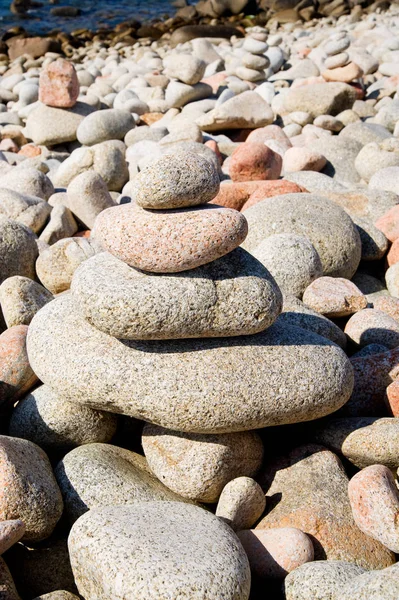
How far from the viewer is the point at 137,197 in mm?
3393

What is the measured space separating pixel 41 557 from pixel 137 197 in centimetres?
181

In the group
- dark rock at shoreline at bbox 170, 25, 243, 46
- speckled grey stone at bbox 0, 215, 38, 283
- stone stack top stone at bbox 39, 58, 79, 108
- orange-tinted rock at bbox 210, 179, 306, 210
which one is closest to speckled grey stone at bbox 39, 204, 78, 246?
speckled grey stone at bbox 0, 215, 38, 283

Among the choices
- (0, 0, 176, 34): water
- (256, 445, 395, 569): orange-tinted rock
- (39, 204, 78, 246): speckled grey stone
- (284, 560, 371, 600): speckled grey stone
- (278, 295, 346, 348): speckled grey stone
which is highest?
(0, 0, 176, 34): water

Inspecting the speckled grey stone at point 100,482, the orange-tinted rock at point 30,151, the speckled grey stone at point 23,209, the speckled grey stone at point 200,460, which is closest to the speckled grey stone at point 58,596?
the speckled grey stone at point 100,482

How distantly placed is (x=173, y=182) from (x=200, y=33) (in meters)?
18.1

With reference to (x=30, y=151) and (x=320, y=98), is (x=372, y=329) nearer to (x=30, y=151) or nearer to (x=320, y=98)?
(x=320, y=98)

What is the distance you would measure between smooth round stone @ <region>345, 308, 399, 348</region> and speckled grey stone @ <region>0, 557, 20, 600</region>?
2.66 m

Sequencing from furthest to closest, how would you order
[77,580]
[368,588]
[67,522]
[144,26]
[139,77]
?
[144,26] < [139,77] < [67,522] < [77,580] < [368,588]

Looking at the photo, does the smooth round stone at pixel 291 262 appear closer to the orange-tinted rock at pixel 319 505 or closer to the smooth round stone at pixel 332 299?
the smooth round stone at pixel 332 299

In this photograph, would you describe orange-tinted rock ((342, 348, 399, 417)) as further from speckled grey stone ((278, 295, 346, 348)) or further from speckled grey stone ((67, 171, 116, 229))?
speckled grey stone ((67, 171, 116, 229))

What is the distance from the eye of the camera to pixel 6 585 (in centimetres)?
277

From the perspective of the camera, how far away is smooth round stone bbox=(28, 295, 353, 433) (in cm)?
332

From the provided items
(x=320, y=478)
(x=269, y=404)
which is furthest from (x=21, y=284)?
(x=320, y=478)

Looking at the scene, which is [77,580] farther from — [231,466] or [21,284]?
[21,284]
